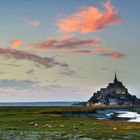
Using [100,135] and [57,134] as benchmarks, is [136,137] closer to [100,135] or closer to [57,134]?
[100,135]

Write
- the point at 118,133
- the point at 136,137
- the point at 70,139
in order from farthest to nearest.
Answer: the point at 118,133, the point at 136,137, the point at 70,139

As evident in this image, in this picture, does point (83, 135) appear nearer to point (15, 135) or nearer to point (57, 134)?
point (57, 134)

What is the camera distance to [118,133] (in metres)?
62.8

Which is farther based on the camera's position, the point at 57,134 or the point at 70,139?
the point at 57,134

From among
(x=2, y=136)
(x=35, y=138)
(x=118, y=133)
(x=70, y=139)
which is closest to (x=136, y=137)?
(x=118, y=133)

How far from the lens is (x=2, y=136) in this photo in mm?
57281

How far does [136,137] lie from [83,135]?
7550 millimetres

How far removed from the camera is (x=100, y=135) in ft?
195

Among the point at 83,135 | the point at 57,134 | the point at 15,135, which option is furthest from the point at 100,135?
the point at 15,135

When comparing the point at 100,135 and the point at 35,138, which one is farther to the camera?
the point at 100,135

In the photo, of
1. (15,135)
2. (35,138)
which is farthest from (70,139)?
(15,135)

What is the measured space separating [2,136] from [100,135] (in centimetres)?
1405

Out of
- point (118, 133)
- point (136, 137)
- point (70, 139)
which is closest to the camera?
point (70, 139)

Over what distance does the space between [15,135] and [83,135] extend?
32.2 ft
